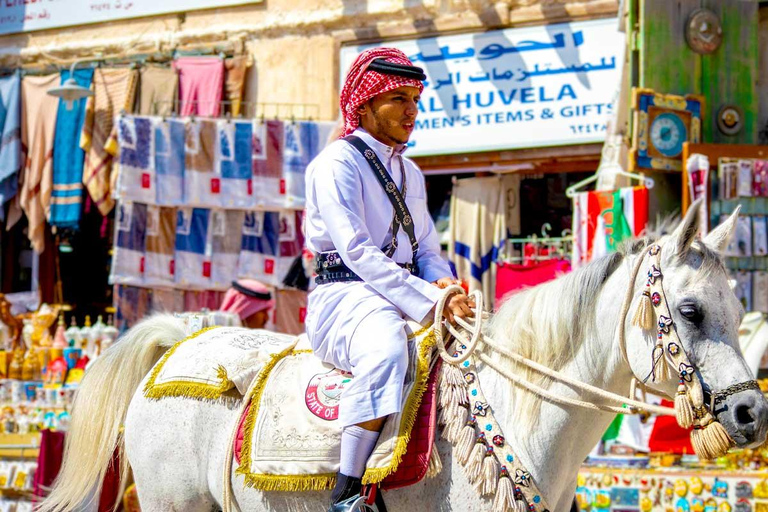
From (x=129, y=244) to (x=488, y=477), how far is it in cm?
734

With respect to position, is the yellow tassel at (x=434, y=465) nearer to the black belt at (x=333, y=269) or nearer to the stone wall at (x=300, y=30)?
the black belt at (x=333, y=269)

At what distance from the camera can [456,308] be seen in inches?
119

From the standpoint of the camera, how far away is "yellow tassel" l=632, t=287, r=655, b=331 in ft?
8.77

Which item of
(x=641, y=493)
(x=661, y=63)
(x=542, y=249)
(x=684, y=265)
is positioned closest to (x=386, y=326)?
(x=684, y=265)

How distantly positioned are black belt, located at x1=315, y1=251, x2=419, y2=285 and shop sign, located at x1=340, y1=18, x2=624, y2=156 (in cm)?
557

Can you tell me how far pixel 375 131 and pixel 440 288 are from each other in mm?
589

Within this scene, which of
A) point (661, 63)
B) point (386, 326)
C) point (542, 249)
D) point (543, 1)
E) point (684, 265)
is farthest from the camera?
point (543, 1)

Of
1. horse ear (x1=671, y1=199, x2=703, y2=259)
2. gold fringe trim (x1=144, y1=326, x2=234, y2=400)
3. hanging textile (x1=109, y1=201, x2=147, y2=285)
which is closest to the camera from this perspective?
horse ear (x1=671, y1=199, x2=703, y2=259)

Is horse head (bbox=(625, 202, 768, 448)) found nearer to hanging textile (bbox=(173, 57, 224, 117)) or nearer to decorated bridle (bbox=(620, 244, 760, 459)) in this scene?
decorated bridle (bbox=(620, 244, 760, 459))

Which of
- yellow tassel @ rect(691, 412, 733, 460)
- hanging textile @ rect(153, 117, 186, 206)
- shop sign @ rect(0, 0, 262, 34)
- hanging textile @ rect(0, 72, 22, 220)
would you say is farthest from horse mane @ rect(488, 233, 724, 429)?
hanging textile @ rect(0, 72, 22, 220)

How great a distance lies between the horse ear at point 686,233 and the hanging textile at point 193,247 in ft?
23.9

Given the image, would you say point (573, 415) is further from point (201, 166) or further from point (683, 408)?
point (201, 166)

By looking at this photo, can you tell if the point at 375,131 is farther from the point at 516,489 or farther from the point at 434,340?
the point at 516,489

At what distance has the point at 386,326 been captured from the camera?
2955mm
